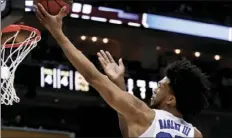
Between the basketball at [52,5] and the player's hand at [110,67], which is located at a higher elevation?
the basketball at [52,5]

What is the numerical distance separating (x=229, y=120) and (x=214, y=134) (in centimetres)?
33

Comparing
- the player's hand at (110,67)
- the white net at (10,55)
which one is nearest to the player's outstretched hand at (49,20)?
the player's hand at (110,67)

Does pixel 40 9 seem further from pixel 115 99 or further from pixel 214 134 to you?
pixel 214 134

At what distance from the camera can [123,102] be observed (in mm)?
2967

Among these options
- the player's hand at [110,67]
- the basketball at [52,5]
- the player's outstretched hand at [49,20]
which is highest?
the basketball at [52,5]

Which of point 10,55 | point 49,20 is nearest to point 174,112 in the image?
point 49,20

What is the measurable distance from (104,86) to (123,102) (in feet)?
0.39

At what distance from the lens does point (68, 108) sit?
9.56 metres

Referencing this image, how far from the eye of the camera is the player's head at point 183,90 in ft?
10.1

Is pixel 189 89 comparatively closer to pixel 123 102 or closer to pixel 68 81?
pixel 123 102

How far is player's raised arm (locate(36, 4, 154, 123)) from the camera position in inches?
117

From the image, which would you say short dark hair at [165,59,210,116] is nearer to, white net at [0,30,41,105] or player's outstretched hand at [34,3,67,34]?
player's outstretched hand at [34,3,67,34]

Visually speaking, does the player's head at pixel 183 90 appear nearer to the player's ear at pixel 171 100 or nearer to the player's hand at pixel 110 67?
the player's ear at pixel 171 100

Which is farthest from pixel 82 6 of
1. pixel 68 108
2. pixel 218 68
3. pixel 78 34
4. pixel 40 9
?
pixel 40 9
